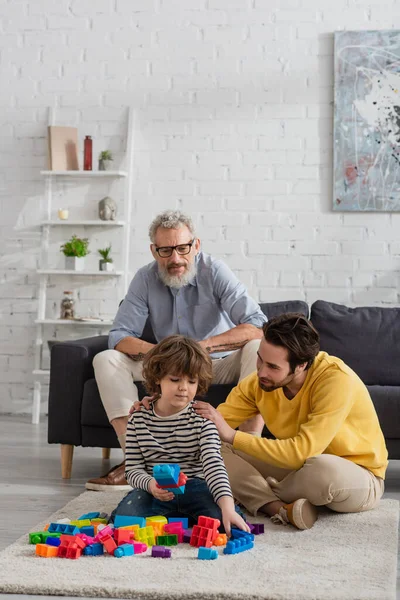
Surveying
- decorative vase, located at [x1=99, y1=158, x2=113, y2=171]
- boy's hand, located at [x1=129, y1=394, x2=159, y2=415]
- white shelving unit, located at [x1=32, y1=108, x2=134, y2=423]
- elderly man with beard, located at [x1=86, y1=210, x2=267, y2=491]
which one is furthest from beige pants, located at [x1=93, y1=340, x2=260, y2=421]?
decorative vase, located at [x1=99, y1=158, x2=113, y2=171]

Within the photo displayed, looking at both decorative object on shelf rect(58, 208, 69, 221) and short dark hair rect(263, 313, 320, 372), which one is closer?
short dark hair rect(263, 313, 320, 372)

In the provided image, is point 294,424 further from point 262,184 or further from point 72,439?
point 262,184

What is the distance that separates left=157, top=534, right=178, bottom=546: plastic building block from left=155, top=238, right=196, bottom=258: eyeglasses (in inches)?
55.3

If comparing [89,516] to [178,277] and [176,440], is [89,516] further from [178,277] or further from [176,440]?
[178,277]

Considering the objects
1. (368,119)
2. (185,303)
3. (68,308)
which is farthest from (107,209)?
(185,303)

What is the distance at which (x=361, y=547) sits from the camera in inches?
99.5

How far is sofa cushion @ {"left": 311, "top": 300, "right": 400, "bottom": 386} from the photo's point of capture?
3.94 m

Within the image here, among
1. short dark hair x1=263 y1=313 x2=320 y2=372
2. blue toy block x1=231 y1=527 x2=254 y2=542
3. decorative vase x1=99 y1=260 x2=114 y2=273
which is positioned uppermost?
→ decorative vase x1=99 y1=260 x2=114 y2=273

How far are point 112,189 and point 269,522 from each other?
3137mm

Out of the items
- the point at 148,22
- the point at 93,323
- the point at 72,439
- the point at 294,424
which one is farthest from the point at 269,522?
the point at 148,22

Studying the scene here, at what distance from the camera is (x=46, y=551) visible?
237 centimetres

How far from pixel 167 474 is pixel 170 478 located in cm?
2

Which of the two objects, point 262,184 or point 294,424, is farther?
point 262,184

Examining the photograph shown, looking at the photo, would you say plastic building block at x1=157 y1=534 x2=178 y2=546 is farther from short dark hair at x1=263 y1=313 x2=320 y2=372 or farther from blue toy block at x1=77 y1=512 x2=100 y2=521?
short dark hair at x1=263 y1=313 x2=320 y2=372
